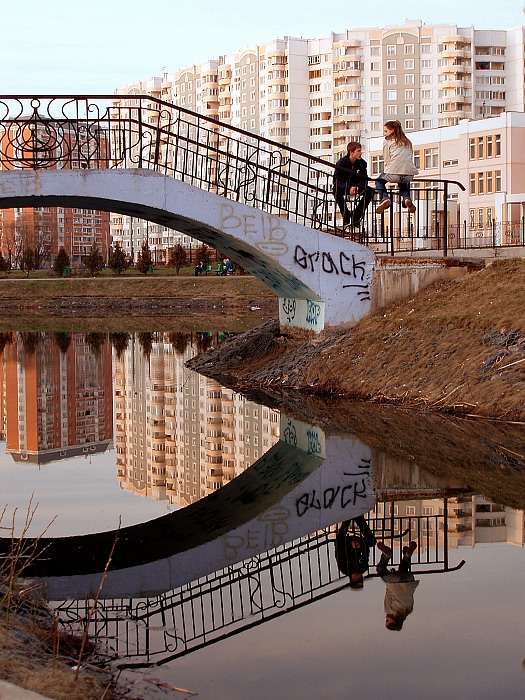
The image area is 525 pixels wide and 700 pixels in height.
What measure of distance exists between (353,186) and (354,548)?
1288cm

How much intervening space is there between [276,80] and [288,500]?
13145 centimetres

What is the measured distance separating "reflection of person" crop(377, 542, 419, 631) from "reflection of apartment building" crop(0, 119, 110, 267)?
11255 mm

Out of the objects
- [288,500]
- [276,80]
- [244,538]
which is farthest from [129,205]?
[276,80]

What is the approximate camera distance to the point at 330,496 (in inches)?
447

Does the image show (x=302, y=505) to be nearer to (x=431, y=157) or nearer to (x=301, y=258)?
(x=301, y=258)

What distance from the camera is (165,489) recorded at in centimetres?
1235

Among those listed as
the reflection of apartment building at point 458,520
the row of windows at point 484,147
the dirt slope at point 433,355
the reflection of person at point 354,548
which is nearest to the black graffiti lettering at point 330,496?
the reflection of apartment building at point 458,520

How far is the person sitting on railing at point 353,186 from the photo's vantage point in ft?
68.8

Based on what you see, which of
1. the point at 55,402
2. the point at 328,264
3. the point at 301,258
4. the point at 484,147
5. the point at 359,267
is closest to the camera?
the point at 301,258

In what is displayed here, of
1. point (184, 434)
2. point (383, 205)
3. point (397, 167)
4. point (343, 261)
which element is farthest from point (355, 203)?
point (184, 434)

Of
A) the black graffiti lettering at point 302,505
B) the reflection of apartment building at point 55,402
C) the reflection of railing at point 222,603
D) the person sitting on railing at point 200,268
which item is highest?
the person sitting on railing at point 200,268

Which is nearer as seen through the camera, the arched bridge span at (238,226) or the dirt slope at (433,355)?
the dirt slope at (433,355)

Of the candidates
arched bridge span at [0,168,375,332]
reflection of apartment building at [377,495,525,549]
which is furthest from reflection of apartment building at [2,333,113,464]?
reflection of apartment building at [377,495,525,549]

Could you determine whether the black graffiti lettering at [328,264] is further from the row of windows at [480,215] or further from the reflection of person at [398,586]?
the row of windows at [480,215]
